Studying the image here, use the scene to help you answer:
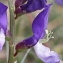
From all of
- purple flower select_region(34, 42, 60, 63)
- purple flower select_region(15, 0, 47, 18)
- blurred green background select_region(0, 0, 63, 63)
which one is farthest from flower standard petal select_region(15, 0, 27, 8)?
blurred green background select_region(0, 0, 63, 63)

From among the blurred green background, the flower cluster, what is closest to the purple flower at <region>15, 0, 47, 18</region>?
the flower cluster

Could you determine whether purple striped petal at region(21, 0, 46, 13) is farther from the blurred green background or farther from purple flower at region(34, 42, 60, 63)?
the blurred green background

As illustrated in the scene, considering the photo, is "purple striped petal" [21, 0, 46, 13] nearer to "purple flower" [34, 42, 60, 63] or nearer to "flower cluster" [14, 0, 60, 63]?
"flower cluster" [14, 0, 60, 63]

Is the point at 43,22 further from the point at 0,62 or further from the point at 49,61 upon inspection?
the point at 0,62

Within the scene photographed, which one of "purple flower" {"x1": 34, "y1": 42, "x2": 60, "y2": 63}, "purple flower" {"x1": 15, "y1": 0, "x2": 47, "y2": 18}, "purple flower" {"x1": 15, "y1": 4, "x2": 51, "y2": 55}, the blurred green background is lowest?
the blurred green background

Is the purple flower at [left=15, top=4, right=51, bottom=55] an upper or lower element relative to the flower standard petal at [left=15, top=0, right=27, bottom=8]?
lower

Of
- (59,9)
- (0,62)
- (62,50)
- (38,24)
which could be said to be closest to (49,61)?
(38,24)

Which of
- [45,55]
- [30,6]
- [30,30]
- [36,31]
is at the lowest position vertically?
[30,30]

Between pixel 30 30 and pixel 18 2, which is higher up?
pixel 18 2

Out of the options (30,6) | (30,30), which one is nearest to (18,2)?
(30,6)

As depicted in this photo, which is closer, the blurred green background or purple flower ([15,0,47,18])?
purple flower ([15,0,47,18])

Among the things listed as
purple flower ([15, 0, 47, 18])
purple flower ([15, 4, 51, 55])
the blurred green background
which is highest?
purple flower ([15, 0, 47, 18])

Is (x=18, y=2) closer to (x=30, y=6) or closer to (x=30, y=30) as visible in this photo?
(x=30, y=6)
